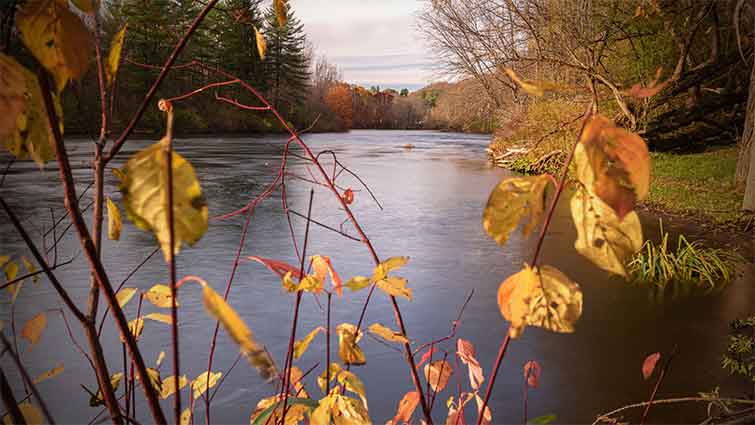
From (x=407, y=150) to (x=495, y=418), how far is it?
17998 mm

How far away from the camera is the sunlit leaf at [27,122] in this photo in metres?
0.37

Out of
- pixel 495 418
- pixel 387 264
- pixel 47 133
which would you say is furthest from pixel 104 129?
pixel 495 418

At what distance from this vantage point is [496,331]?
3.97m

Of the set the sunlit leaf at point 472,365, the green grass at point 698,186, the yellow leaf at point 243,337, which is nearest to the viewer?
the yellow leaf at point 243,337

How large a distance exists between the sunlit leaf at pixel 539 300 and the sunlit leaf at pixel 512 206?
0.13 feet

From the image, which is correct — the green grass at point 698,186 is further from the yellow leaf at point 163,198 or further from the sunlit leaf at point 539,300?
the yellow leaf at point 163,198

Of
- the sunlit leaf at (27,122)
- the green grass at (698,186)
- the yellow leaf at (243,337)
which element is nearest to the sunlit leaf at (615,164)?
the yellow leaf at (243,337)

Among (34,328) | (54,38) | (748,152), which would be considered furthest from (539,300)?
(748,152)

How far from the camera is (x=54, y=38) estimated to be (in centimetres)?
34

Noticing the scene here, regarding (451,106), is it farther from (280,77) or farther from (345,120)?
(345,120)

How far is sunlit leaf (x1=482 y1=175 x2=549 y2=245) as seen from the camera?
1.23 ft

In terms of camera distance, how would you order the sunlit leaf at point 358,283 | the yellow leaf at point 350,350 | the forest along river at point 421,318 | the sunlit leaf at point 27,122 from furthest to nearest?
the forest along river at point 421,318 → the yellow leaf at point 350,350 → the sunlit leaf at point 358,283 → the sunlit leaf at point 27,122

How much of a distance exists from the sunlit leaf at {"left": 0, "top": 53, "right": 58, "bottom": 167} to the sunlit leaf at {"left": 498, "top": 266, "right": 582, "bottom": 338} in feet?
1.05

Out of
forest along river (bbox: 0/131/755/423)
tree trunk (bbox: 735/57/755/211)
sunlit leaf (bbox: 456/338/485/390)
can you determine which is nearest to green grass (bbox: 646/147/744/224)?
tree trunk (bbox: 735/57/755/211)
